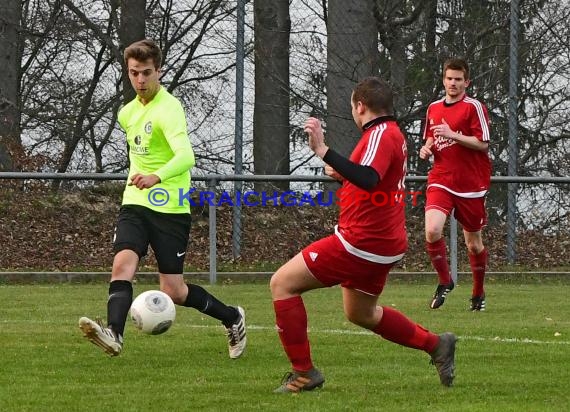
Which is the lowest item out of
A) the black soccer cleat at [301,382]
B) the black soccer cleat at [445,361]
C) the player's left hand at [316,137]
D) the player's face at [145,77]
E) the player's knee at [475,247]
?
the black soccer cleat at [301,382]

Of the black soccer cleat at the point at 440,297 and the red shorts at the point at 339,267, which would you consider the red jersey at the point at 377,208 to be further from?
the black soccer cleat at the point at 440,297

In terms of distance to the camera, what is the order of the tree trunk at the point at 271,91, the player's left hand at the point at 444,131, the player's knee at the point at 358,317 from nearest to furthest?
the player's knee at the point at 358,317 < the player's left hand at the point at 444,131 < the tree trunk at the point at 271,91

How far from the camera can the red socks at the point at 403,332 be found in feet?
21.8

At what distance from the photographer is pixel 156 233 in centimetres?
782

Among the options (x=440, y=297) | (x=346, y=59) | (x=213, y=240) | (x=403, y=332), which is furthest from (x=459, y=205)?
(x=346, y=59)

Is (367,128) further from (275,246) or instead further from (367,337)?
(275,246)

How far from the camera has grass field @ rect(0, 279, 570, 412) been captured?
6.11m

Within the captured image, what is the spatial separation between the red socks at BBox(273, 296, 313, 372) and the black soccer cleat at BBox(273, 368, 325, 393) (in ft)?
0.10

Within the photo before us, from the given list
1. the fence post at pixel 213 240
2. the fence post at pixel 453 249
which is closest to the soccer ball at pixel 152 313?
the fence post at pixel 213 240

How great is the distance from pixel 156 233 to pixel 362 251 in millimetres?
1870

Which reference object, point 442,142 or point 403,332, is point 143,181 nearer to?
point 403,332

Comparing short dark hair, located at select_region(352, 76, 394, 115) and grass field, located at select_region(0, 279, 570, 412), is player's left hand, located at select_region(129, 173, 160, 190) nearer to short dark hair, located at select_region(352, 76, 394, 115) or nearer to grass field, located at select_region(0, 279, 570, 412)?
grass field, located at select_region(0, 279, 570, 412)

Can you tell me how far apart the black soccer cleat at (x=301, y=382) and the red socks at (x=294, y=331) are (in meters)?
0.03

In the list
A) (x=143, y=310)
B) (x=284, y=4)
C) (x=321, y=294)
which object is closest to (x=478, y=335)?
(x=143, y=310)
